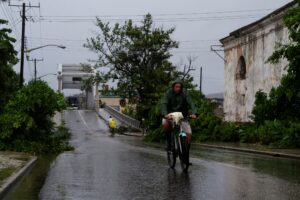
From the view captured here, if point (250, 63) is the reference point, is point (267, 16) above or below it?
above

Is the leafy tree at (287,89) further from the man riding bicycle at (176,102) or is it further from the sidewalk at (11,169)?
the sidewalk at (11,169)

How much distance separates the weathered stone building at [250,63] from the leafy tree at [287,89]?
6856 millimetres

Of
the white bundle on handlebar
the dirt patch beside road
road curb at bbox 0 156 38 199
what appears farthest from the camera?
the white bundle on handlebar

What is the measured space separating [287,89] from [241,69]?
23.6 m

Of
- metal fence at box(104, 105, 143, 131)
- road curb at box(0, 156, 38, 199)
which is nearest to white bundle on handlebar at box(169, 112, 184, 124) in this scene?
road curb at box(0, 156, 38, 199)

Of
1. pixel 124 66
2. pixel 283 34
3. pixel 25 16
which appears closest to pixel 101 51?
pixel 124 66

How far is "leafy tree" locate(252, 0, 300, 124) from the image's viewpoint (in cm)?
2172

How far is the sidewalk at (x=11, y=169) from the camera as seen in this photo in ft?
34.5

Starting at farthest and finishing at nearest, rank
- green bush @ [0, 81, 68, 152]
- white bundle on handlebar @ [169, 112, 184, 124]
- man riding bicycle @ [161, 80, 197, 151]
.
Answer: green bush @ [0, 81, 68, 152] < man riding bicycle @ [161, 80, 197, 151] < white bundle on handlebar @ [169, 112, 184, 124]

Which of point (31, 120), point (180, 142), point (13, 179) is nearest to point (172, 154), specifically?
point (180, 142)

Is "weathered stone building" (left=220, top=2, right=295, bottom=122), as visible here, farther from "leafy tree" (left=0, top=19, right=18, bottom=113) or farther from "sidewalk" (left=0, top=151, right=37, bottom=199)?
"sidewalk" (left=0, top=151, right=37, bottom=199)

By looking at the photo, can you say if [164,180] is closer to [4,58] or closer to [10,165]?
[10,165]

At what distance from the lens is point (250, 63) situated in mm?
44469

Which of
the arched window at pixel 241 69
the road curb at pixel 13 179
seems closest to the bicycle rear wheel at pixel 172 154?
the road curb at pixel 13 179
